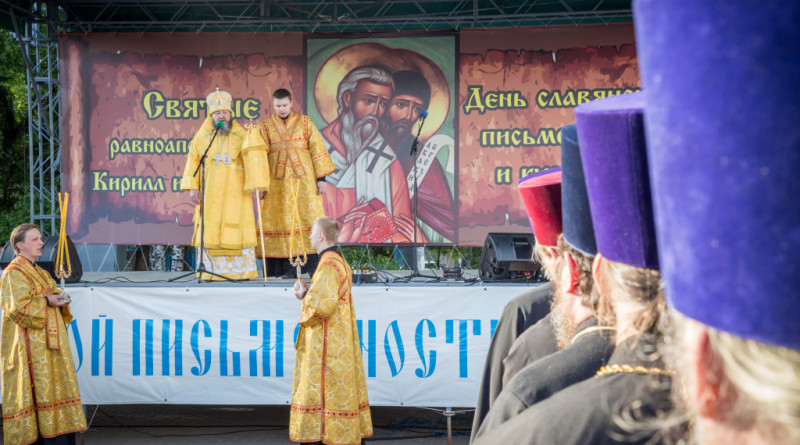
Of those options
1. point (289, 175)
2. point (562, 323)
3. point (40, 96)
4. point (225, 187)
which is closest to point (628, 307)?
point (562, 323)

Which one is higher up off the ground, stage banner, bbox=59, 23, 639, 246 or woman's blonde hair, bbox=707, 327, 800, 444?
stage banner, bbox=59, 23, 639, 246

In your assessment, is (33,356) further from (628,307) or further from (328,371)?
(628,307)

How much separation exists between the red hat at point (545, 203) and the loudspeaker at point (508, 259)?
12.0 feet

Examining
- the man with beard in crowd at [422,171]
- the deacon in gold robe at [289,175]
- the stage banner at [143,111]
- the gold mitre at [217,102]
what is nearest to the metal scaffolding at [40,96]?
the stage banner at [143,111]

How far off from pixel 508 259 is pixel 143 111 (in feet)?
17.1

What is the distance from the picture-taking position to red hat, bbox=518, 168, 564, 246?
2043 millimetres

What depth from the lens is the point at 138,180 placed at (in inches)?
347

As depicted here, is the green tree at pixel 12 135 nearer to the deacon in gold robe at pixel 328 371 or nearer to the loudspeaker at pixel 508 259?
the loudspeaker at pixel 508 259

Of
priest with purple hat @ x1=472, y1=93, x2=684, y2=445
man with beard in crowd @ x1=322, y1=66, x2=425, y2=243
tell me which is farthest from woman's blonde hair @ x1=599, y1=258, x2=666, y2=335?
man with beard in crowd @ x1=322, y1=66, x2=425, y2=243

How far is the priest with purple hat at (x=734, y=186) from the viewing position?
1.73 ft

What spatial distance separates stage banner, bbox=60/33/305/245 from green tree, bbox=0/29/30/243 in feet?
19.8

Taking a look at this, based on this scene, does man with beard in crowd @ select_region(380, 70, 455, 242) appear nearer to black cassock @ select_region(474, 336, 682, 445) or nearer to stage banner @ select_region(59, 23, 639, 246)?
stage banner @ select_region(59, 23, 639, 246)

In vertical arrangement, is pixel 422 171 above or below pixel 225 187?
above

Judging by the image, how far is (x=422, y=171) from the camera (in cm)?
877
